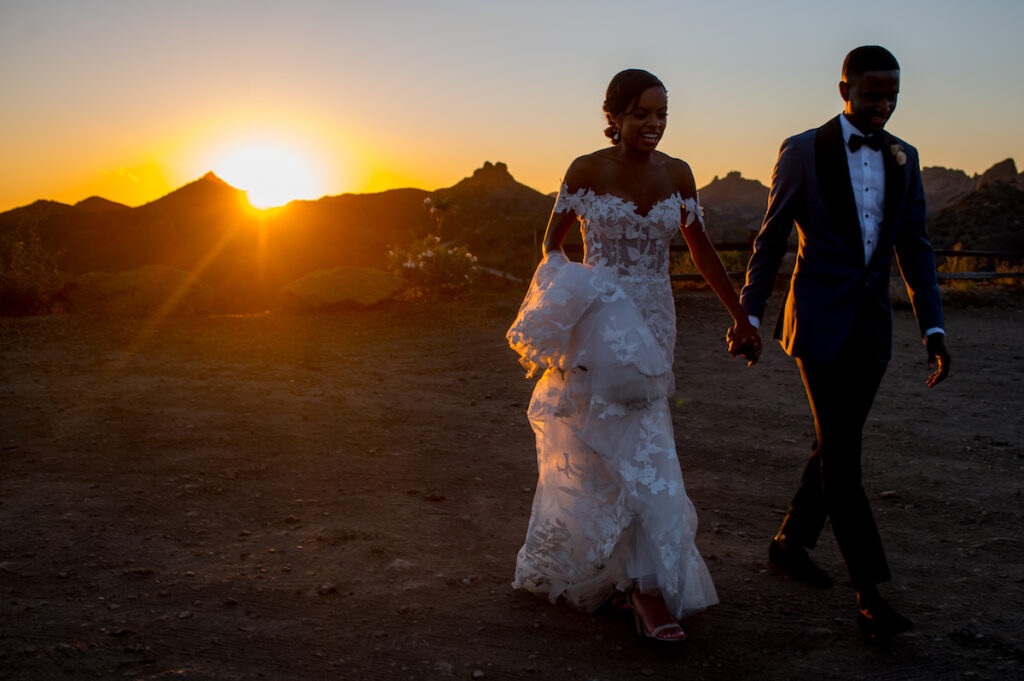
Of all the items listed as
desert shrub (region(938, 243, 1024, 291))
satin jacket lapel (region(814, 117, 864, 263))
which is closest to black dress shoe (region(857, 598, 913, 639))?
satin jacket lapel (region(814, 117, 864, 263))

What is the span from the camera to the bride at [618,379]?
3059 mm

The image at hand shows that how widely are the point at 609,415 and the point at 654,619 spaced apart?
31.0 inches

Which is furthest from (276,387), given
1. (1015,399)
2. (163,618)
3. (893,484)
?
(1015,399)

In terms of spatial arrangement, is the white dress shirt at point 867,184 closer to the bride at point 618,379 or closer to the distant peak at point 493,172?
the bride at point 618,379

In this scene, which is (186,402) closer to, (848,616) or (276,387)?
(276,387)

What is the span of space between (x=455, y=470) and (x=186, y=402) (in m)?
3.05

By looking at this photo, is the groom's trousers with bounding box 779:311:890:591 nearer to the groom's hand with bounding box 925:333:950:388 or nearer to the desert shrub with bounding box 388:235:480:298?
the groom's hand with bounding box 925:333:950:388

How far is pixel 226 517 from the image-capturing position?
436 centimetres

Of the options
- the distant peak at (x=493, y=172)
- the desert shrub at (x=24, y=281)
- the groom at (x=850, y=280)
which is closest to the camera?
the groom at (x=850, y=280)

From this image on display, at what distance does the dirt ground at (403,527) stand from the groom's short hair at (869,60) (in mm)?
2177

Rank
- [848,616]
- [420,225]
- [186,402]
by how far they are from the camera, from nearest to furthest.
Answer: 1. [848,616]
2. [186,402]
3. [420,225]

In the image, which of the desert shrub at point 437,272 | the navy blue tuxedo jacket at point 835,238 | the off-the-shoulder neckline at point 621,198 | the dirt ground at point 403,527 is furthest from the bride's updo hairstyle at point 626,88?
the desert shrub at point 437,272

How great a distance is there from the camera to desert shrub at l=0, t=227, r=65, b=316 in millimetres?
12906

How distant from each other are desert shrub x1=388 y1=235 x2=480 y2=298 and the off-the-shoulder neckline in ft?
35.7
